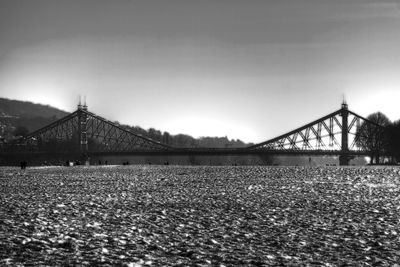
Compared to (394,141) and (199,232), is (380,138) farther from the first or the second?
(199,232)

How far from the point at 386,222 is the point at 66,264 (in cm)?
1119

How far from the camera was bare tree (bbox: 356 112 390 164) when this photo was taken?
469 feet

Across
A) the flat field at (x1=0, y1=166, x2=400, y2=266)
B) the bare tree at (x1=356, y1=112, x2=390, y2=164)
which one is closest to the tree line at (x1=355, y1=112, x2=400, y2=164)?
the bare tree at (x1=356, y1=112, x2=390, y2=164)

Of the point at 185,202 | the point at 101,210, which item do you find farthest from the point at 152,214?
the point at 185,202

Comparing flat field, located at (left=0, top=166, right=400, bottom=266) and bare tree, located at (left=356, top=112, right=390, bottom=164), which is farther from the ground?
bare tree, located at (left=356, top=112, right=390, bottom=164)

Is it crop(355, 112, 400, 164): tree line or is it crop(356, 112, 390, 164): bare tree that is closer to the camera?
crop(355, 112, 400, 164): tree line

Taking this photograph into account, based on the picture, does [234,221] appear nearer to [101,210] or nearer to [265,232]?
[265,232]

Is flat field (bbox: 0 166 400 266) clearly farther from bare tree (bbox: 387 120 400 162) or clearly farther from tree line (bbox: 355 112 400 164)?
tree line (bbox: 355 112 400 164)

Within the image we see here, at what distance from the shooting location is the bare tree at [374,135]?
143m

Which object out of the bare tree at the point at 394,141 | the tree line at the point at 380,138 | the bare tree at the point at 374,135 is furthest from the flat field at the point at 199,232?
the bare tree at the point at 374,135

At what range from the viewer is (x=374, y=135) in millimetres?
151625

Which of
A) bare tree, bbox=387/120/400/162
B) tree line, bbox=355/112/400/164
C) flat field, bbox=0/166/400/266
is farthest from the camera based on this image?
tree line, bbox=355/112/400/164

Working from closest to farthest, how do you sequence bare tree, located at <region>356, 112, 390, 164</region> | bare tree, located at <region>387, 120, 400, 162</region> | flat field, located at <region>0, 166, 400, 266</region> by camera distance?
flat field, located at <region>0, 166, 400, 266</region>
bare tree, located at <region>387, 120, 400, 162</region>
bare tree, located at <region>356, 112, 390, 164</region>

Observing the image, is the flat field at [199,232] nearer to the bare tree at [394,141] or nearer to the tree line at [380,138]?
the bare tree at [394,141]
